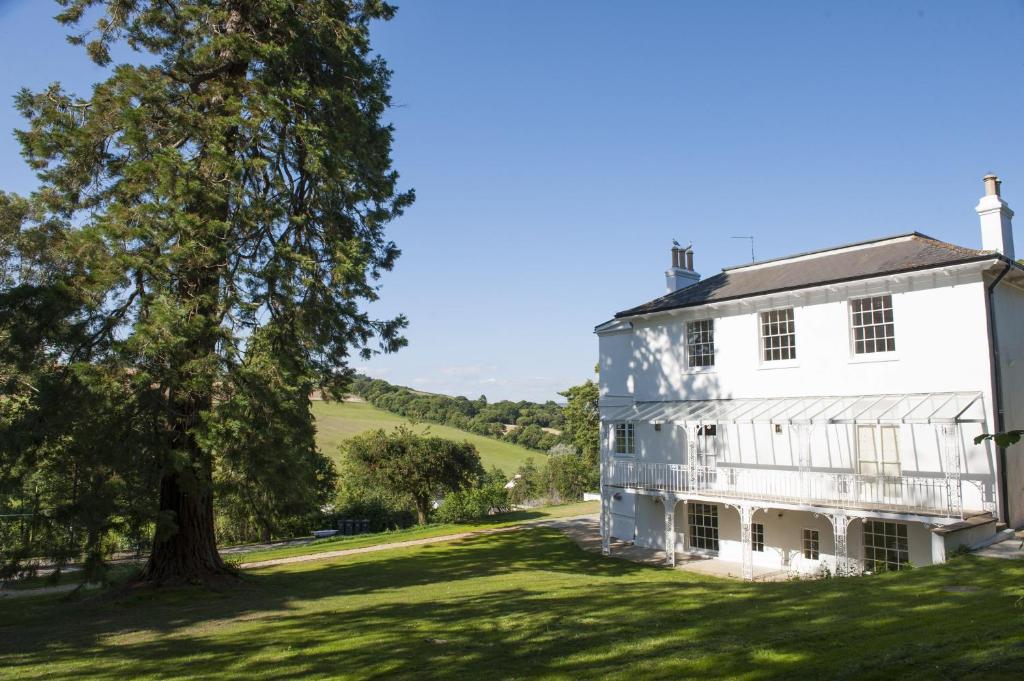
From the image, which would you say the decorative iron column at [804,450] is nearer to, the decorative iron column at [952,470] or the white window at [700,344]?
the decorative iron column at [952,470]

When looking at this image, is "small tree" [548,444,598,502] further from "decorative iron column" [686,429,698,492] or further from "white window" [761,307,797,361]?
"white window" [761,307,797,361]

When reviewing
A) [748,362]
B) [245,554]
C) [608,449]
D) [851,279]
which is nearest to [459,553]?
[608,449]

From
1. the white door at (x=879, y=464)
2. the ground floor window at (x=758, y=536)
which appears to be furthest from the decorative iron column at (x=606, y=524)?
the white door at (x=879, y=464)

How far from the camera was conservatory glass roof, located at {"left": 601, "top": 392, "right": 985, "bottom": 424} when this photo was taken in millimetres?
14406

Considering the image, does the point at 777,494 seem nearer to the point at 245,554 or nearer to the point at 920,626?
the point at 920,626

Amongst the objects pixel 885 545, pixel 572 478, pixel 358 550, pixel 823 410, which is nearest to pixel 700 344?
pixel 823 410

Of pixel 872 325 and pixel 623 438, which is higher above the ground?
pixel 872 325

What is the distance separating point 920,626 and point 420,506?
98.0ft

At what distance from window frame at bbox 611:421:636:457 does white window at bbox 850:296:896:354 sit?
7338 millimetres

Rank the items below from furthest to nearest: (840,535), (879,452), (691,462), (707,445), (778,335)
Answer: (707,445), (691,462), (778,335), (879,452), (840,535)

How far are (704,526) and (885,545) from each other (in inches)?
202

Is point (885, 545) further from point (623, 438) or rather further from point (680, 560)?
point (623, 438)

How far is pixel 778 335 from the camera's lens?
18516 millimetres

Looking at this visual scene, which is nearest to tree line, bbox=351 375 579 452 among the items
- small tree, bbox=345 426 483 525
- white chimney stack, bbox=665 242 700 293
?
small tree, bbox=345 426 483 525
